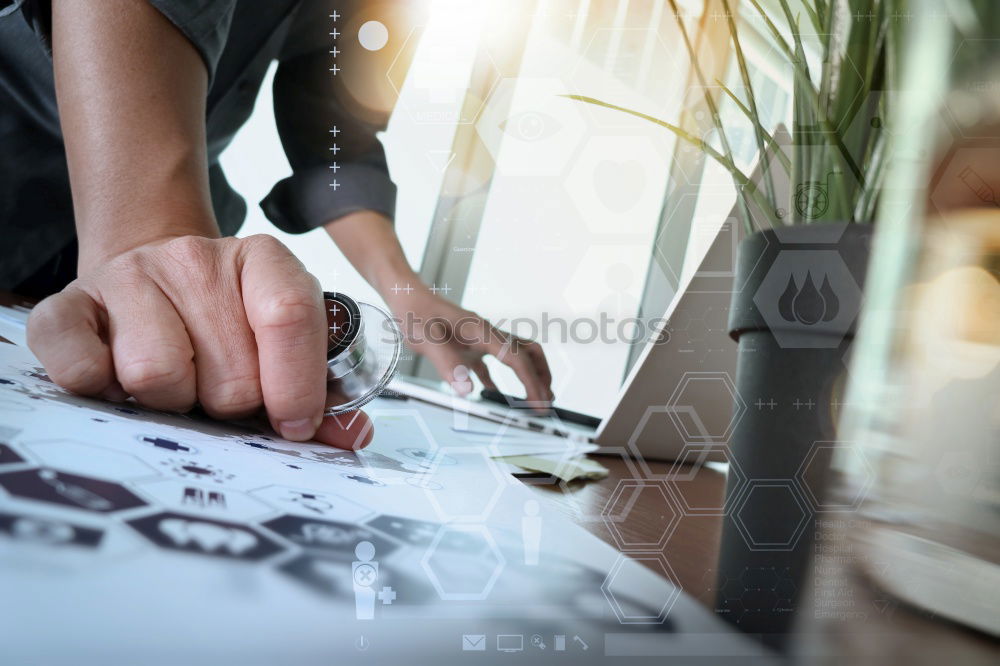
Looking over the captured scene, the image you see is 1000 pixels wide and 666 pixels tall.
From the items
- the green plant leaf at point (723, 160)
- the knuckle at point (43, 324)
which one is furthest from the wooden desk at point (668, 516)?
the knuckle at point (43, 324)

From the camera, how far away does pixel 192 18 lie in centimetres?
33

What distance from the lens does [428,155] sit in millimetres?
282

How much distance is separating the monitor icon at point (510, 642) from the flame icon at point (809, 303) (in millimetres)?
142

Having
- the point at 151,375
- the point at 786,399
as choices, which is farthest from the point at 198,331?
the point at 786,399

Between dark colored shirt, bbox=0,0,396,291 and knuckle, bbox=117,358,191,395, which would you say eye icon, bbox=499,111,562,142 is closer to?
dark colored shirt, bbox=0,0,396,291

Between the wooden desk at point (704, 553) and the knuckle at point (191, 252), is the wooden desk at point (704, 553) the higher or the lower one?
the lower one

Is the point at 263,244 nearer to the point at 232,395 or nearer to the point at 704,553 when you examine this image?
the point at 232,395

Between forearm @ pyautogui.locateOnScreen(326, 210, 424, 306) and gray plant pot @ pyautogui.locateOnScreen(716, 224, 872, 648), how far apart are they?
14 centimetres

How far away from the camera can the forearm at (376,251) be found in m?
0.28

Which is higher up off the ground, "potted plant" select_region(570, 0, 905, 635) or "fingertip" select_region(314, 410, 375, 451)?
"potted plant" select_region(570, 0, 905, 635)

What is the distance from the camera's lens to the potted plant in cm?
22

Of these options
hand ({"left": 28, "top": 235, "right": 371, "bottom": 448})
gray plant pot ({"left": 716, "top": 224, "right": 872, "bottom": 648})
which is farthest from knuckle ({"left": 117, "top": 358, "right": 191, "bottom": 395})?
gray plant pot ({"left": 716, "top": 224, "right": 872, "bottom": 648})
